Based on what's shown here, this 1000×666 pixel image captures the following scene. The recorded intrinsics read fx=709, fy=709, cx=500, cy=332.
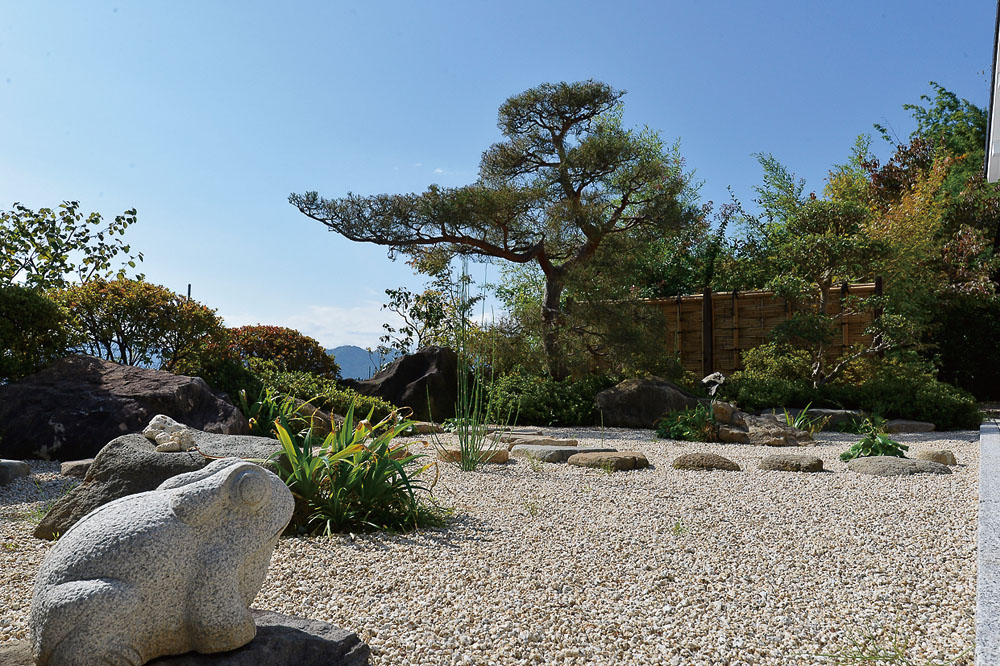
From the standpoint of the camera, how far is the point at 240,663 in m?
1.59


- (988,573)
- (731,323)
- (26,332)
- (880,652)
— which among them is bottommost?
(880,652)

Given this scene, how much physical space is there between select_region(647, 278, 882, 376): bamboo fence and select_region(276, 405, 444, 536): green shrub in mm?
8541

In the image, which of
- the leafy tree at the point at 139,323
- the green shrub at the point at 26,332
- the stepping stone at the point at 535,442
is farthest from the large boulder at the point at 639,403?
the green shrub at the point at 26,332

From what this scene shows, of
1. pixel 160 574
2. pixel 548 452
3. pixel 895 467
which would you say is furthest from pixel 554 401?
pixel 160 574

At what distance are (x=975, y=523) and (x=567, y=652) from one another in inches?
Answer: 93.8

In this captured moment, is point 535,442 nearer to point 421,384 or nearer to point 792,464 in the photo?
point 792,464

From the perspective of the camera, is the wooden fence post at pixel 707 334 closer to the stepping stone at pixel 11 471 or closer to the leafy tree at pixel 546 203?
the leafy tree at pixel 546 203

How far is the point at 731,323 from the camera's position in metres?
11.9

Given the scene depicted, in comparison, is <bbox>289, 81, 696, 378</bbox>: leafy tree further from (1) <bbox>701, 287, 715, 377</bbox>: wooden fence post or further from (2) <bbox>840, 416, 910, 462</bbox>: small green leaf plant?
(2) <bbox>840, 416, 910, 462</bbox>: small green leaf plant

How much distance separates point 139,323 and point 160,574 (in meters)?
6.01

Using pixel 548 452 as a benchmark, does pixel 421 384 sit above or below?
above

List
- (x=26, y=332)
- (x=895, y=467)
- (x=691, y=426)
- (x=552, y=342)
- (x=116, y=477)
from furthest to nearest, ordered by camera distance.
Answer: (x=552, y=342), (x=691, y=426), (x=26, y=332), (x=895, y=467), (x=116, y=477)

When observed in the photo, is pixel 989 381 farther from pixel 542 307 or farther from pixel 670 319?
pixel 542 307

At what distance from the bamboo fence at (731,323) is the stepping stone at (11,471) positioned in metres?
8.80
